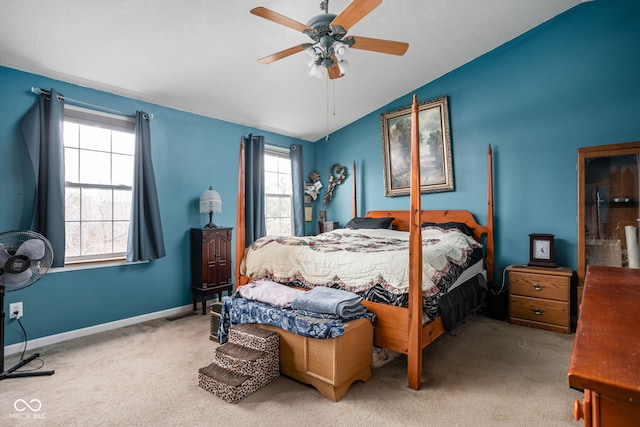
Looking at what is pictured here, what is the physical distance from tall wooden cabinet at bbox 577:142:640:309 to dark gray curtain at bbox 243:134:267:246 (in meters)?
3.61

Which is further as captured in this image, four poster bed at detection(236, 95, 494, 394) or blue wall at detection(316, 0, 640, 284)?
blue wall at detection(316, 0, 640, 284)

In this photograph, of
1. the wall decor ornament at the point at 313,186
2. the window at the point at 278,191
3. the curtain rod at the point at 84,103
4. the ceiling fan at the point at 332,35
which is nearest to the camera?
the ceiling fan at the point at 332,35

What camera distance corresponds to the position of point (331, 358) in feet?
6.49

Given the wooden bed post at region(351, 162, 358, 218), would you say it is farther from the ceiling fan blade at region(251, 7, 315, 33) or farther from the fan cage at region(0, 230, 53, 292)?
the fan cage at region(0, 230, 53, 292)

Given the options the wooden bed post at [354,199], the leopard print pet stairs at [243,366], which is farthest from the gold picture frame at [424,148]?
the leopard print pet stairs at [243,366]

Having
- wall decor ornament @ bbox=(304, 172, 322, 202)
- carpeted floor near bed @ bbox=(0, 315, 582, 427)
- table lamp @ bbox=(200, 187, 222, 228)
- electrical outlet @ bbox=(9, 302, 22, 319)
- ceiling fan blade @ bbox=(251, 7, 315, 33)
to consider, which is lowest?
carpeted floor near bed @ bbox=(0, 315, 582, 427)

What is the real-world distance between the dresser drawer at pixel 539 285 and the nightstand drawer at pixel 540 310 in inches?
2.0

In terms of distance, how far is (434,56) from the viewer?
3.66 metres

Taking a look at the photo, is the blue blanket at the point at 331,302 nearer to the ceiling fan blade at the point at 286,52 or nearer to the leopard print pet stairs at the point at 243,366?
the leopard print pet stairs at the point at 243,366

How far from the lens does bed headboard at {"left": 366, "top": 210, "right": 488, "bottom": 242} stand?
153 inches

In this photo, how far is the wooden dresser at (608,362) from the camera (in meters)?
0.44

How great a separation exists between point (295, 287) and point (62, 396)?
1.71m

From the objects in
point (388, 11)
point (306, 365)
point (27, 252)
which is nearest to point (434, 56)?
point (388, 11)

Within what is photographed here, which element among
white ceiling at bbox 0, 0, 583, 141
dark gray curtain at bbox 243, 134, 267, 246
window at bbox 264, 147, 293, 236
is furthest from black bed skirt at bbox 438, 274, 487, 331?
window at bbox 264, 147, 293, 236
